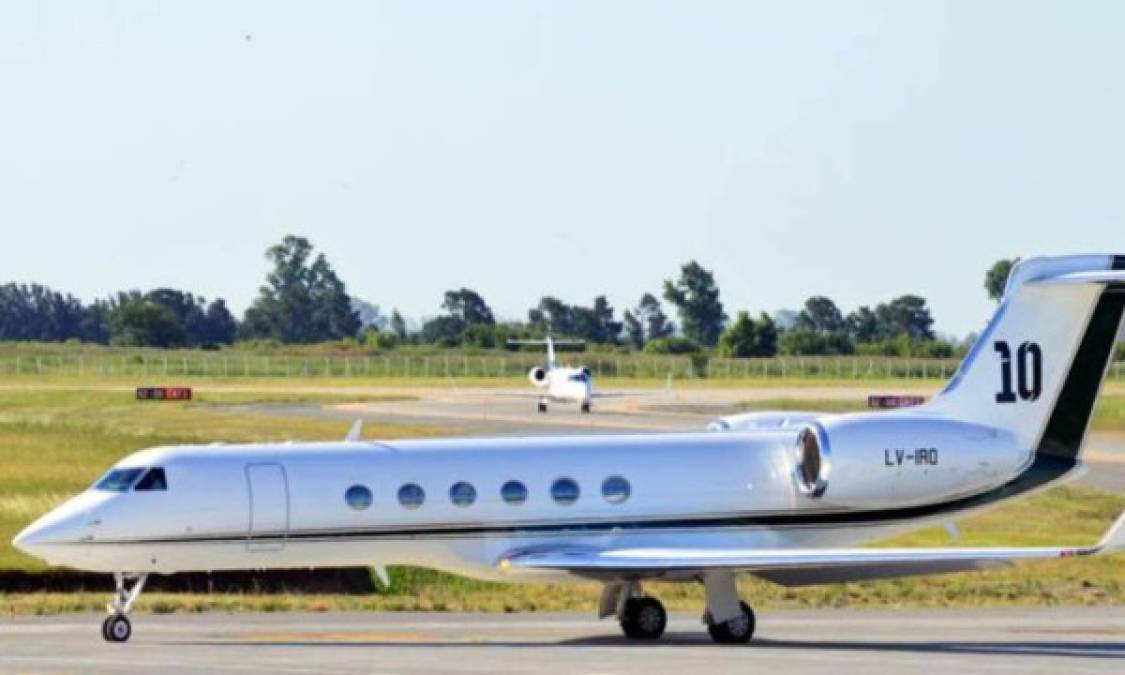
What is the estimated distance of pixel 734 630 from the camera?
29.3 meters

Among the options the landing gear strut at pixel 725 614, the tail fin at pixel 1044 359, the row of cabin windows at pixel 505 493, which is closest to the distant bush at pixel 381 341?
the tail fin at pixel 1044 359

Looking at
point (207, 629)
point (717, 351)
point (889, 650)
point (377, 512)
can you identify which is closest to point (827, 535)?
point (889, 650)

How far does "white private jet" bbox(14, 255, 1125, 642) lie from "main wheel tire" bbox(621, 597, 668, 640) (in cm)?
3

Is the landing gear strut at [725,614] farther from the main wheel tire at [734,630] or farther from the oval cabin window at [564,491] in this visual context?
the oval cabin window at [564,491]

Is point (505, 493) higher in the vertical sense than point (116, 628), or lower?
higher

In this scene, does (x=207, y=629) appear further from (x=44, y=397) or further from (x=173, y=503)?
(x=44, y=397)

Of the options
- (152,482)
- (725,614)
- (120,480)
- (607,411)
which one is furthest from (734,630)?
(607,411)

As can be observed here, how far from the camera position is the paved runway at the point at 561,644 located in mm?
26031

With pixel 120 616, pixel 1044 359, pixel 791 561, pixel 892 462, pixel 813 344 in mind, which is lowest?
pixel 120 616

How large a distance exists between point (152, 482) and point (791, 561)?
7.49 m

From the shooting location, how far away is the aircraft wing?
1123 inches

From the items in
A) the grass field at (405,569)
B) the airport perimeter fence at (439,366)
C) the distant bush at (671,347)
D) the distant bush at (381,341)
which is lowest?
the grass field at (405,569)

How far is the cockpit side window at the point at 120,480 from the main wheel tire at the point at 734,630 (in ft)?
23.0

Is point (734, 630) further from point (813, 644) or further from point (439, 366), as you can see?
point (439, 366)
